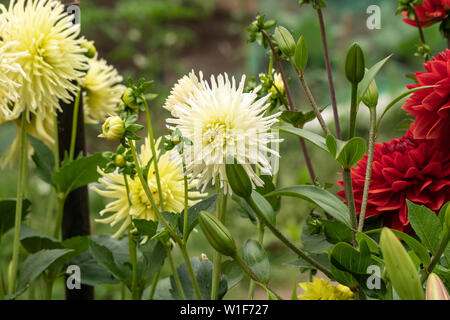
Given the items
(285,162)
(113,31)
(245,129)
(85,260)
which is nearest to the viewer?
(245,129)

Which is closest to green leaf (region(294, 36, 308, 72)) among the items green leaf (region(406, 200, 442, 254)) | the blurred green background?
green leaf (region(406, 200, 442, 254))

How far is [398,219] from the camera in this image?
1.33 feet

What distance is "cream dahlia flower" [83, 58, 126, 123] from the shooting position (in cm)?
59

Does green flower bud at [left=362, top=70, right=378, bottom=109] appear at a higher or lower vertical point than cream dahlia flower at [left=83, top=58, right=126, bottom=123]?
lower

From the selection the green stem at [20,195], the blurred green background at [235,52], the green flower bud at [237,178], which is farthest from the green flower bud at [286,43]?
the blurred green background at [235,52]

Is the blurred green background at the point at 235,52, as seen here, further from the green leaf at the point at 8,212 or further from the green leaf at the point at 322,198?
the green leaf at the point at 322,198

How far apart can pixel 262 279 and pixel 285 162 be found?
1492mm

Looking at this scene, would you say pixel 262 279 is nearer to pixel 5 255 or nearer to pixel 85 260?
pixel 85 260

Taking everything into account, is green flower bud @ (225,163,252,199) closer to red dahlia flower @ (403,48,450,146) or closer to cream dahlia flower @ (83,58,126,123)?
red dahlia flower @ (403,48,450,146)

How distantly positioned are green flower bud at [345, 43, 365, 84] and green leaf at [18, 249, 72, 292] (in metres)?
0.28

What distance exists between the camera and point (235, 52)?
9.39 feet

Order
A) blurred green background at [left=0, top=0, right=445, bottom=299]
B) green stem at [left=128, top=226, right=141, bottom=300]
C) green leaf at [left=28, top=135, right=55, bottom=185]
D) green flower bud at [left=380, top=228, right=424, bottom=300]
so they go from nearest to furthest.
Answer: green flower bud at [left=380, top=228, right=424, bottom=300] < green stem at [left=128, top=226, right=141, bottom=300] < green leaf at [left=28, top=135, right=55, bottom=185] < blurred green background at [left=0, top=0, right=445, bottom=299]

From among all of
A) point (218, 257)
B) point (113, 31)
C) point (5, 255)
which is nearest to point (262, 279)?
point (218, 257)

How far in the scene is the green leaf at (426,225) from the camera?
13.1 inches
